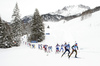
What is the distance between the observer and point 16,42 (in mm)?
29828

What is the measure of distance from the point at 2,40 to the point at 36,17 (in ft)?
54.3

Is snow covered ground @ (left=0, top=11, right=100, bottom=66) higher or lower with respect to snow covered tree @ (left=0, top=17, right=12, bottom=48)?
lower

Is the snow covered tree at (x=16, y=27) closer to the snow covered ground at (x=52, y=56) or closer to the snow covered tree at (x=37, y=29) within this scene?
the snow covered ground at (x=52, y=56)

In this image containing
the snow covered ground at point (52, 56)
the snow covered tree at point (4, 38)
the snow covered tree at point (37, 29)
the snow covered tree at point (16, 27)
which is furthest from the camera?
the snow covered tree at point (37, 29)

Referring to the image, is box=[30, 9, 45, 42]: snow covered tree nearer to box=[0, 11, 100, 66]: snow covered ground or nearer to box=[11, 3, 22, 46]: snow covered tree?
box=[0, 11, 100, 66]: snow covered ground

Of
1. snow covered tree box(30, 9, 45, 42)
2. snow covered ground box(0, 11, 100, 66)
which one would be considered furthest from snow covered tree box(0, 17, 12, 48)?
snow covered tree box(30, 9, 45, 42)

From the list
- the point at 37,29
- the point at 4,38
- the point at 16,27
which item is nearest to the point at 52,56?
the point at 4,38

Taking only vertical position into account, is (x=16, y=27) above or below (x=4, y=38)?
above

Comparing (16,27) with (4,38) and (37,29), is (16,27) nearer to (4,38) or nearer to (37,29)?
(4,38)

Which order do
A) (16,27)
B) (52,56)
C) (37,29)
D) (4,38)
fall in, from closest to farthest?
(52,56)
(4,38)
(16,27)
(37,29)

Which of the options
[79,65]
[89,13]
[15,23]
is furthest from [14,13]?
[89,13]

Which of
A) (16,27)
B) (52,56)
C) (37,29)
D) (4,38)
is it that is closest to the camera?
(52,56)

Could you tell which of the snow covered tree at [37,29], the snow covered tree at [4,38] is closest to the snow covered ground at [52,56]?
the snow covered tree at [37,29]

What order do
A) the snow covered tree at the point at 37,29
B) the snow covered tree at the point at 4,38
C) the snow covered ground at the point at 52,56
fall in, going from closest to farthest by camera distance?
the snow covered ground at the point at 52,56
the snow covered tree at the point at 4,38
the snow covered tree at the point at 37,29
